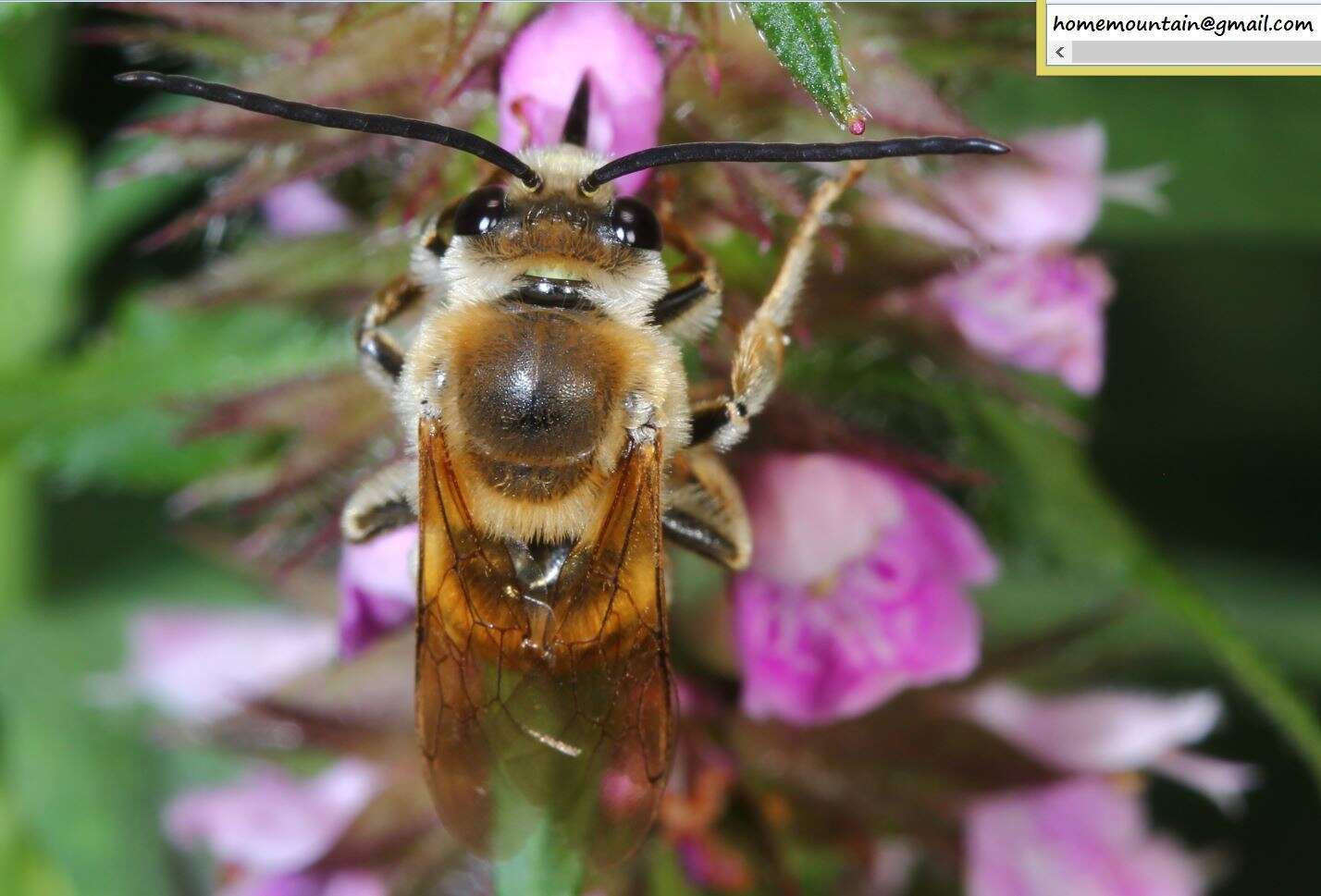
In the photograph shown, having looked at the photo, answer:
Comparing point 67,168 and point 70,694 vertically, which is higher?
point 67,168

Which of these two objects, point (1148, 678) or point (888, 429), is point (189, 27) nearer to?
point (888, 429)

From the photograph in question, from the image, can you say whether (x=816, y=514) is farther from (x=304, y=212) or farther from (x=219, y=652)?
(x=219, y=652)

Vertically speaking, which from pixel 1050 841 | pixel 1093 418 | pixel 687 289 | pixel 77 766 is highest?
pixel 687 289

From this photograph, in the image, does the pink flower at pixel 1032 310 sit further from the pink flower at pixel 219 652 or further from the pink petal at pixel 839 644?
the pink flower at pixel 219 652

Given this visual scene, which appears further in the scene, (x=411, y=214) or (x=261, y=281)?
(x=261, y=281)

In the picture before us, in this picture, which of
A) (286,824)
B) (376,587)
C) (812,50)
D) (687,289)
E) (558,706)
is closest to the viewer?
(812,50)

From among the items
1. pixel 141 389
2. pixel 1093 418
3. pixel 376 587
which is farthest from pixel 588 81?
pixel 1093 418

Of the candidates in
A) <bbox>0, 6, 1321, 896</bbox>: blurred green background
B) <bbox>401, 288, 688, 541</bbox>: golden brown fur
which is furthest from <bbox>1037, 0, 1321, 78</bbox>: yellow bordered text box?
<bbox>0, 6, 1321, 896</bbox>: blurred green background

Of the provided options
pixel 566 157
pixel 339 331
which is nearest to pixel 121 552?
pixel 339 331
